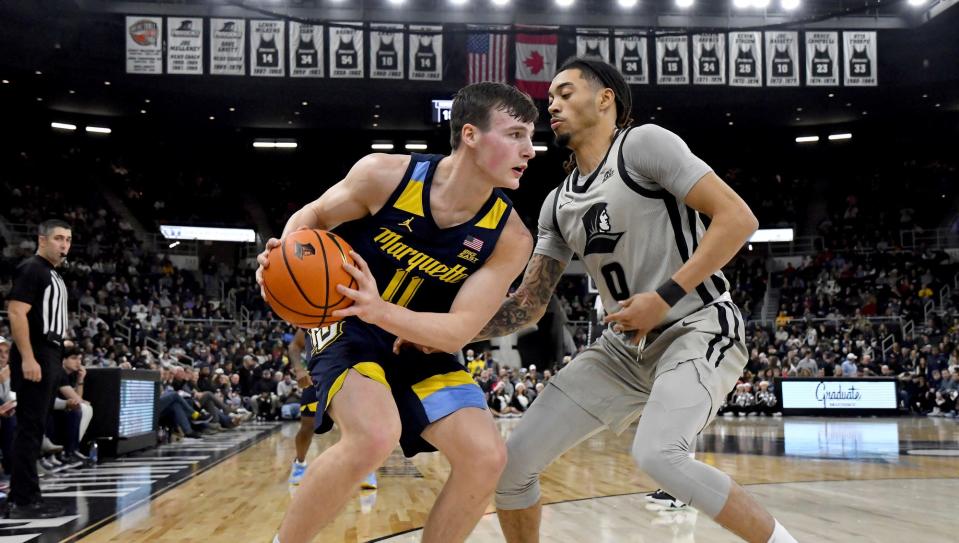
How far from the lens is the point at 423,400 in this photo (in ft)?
11.2

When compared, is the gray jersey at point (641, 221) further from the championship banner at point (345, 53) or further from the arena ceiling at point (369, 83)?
the arena ceiling at point (369, 83)

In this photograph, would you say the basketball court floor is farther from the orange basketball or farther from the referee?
the orange basketball

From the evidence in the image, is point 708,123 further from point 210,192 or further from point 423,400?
point 423,400

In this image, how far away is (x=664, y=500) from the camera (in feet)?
21.3

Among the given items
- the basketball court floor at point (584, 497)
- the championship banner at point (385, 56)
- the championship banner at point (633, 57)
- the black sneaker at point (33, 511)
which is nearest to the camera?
the basketball court floor at point (584, 497)

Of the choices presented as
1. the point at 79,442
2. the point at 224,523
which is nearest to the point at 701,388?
the point at 224,523

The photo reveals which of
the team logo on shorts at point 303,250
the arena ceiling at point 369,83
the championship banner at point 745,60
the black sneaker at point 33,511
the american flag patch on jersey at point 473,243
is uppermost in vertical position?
the arena ceiling at point 369,83

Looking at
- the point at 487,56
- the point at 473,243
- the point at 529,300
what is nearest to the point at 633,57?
the point at 487,56

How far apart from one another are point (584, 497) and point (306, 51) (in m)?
16.6

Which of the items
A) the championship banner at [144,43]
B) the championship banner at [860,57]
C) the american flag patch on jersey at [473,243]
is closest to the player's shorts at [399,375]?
the american flag patch on jersey at [473,243]

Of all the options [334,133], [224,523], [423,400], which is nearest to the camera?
[423,400]

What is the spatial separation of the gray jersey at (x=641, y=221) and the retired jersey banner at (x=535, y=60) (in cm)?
1853

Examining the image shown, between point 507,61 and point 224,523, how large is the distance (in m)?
17.9

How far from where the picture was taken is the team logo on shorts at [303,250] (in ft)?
9.73
